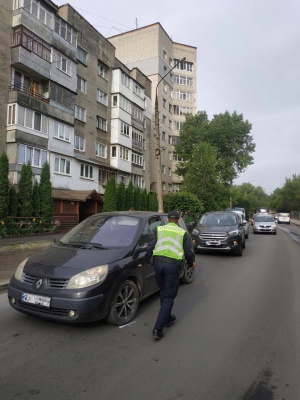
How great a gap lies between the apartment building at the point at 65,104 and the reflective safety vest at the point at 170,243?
19.0 metres

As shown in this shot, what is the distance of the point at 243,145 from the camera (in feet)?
156

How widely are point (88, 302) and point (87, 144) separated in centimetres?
2703

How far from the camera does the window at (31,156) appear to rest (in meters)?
21.8

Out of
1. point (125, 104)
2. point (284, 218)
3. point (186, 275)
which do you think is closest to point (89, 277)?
point (186, 275)

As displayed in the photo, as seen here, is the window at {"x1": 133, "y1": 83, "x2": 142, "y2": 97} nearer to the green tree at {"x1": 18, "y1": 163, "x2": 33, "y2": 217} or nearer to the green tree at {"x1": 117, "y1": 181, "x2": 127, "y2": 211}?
the green tree at {"x1": 117, "y1": 181, "x2": 127, "y2": 211}

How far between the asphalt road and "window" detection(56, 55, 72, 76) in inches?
935

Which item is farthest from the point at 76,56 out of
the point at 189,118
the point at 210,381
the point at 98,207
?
the point at 210,381

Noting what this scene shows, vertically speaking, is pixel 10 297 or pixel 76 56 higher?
pixel 76 56

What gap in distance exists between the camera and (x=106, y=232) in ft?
17.7

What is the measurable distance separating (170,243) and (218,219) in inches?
345

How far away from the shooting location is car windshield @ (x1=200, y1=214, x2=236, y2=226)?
12.5 m

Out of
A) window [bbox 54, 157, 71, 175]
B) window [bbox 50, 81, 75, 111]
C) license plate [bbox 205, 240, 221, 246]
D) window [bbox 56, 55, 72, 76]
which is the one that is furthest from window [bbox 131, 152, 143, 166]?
license plate [bbox 205, 240, 221, 246]

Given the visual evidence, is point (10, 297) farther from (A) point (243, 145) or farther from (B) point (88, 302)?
Answer: (A) point (243, 145)

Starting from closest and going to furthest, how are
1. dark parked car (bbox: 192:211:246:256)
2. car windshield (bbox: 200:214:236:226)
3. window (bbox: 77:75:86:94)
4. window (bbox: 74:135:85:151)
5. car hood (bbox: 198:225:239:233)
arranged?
dark parked car (bbox: 192:211:246:256)
car hood (bbox: 198:225:239:233)
car windshield (bbox: 200:214:236:226)
window (bbox: 74:135:85:151)
window (bbox: 77:75:86:94)
